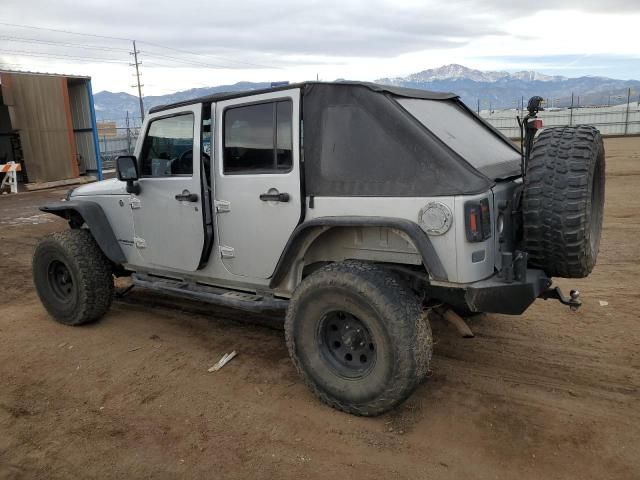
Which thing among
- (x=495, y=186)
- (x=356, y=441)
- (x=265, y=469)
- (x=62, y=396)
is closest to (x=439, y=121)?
(x=495, y=186)

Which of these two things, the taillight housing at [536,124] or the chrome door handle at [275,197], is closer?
the taillight housing at [536,124]

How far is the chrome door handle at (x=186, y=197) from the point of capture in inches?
161

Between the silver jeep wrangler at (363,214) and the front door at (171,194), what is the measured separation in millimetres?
16

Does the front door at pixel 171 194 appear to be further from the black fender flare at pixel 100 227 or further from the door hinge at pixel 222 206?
the black fender flare at pixel 100 227

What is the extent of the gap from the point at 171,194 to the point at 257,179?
3.18 feet

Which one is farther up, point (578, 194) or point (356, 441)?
point (578, 194)

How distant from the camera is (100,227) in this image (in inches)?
192

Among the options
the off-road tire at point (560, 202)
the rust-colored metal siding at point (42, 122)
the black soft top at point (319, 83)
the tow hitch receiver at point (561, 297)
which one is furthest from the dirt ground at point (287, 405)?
the rust-colored metal siding at point (42, 122)

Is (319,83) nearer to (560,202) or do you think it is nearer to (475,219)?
(475,219)

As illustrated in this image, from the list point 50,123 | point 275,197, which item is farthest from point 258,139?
point 50,123

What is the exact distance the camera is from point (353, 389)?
10.9 ft

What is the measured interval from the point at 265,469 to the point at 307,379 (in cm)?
74

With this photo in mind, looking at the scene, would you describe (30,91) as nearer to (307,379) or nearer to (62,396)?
(62,396)

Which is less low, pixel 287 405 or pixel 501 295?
pixel 501 295
